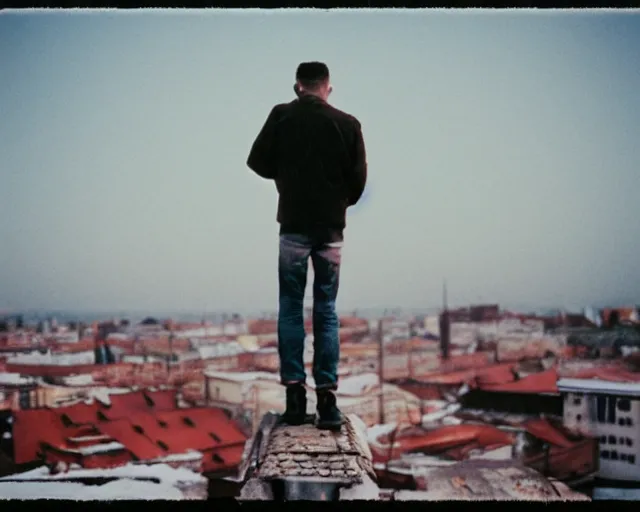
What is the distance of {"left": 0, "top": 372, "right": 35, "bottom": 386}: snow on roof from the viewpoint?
2.64 meters

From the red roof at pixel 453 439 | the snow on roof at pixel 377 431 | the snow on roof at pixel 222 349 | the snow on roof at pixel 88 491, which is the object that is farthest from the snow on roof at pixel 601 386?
the snow on roof at pixel 88 491

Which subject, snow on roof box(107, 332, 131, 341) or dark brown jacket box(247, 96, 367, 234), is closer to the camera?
dark brown jacket box(247, 96, 367, 234)

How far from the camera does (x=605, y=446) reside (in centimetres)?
261

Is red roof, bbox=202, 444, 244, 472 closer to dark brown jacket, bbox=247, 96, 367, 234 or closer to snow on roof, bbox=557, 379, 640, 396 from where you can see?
dark brown jacket, bbox=247, 96, 367, 234

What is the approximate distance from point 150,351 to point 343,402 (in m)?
0.91

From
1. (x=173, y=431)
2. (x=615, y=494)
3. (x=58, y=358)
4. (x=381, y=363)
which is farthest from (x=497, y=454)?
(x=58, y=358)

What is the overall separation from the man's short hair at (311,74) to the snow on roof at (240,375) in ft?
4.21

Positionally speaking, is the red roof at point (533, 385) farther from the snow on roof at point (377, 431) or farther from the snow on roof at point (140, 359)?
the snow on roof at point (140, 359)

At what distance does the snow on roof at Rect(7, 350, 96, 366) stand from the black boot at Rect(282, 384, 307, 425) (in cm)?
106

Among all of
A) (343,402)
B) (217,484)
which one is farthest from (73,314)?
(343,402)

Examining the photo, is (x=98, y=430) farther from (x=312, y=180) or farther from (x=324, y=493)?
(x=312, y=180)

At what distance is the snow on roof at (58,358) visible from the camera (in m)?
2.67

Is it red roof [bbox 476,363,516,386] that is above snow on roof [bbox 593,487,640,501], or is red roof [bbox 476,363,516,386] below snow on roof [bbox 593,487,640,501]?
above

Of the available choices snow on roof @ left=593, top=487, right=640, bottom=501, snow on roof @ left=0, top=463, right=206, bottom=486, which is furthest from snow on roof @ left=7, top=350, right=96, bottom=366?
snow on roof @ left=593, top=487, right=640, bottom=501
